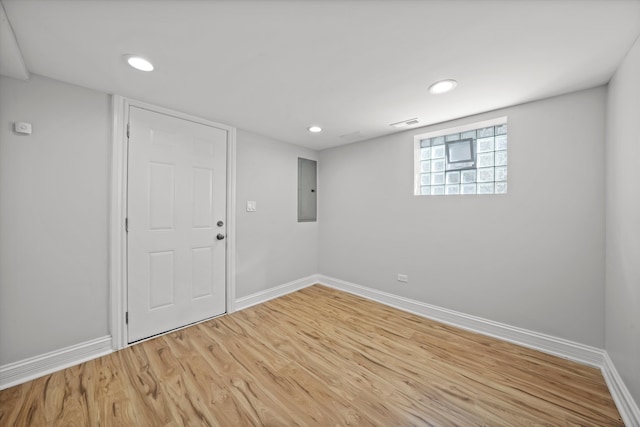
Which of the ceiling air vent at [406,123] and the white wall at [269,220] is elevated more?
the ceiling air vent at [406,123]

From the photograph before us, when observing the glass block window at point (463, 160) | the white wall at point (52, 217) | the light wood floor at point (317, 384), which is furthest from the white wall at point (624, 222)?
the white wall at point (52, 217)

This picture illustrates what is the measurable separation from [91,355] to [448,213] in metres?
3.63

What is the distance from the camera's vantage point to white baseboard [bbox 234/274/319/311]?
2.97 metres

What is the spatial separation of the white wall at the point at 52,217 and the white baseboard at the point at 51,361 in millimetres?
42

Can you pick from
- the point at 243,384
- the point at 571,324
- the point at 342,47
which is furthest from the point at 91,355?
the point at 571,324

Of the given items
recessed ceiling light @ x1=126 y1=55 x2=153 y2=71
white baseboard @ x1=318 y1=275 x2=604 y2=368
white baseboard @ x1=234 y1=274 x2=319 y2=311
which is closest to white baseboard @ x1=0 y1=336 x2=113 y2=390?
white baseboard @ x1=234 y1=274 x2=319 y2=311

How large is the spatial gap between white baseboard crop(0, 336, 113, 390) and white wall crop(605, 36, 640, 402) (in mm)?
3725

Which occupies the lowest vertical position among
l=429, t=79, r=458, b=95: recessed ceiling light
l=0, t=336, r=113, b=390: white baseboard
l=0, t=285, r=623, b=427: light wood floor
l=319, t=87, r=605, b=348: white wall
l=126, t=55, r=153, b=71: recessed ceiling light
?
l=0, t=285, r=623, b=427: light wood floor

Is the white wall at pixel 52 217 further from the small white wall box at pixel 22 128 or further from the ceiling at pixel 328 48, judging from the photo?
the ceiling at pixel 328 48

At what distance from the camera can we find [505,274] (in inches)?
90.0

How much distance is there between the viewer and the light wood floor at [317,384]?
1422mm

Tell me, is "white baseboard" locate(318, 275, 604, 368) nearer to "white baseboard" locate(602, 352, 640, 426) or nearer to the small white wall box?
"white baseboard" locate(602, 352, 640, 426)

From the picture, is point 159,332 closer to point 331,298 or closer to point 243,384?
point 243,384

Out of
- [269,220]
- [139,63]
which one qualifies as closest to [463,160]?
[269,220]
